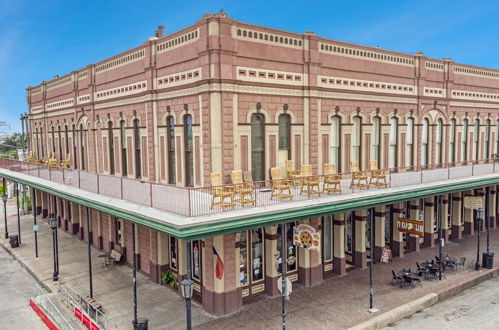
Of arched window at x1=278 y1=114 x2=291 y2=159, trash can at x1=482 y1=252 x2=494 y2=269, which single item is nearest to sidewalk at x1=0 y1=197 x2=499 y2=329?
trash can at x1=482 y1=252 x2=494 y2=269

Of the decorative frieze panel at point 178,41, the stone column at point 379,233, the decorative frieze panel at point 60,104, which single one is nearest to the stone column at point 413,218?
the stone column at point 379,233

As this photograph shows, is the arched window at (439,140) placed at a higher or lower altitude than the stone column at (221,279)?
higher

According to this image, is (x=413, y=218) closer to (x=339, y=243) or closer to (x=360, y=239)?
(x=360, y=239)

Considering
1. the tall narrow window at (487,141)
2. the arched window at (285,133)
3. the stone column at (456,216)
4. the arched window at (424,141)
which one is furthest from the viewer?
the tall narrow window at (487,141)

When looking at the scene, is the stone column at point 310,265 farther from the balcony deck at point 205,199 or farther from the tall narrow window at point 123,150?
the tall narrow window at point 123,150

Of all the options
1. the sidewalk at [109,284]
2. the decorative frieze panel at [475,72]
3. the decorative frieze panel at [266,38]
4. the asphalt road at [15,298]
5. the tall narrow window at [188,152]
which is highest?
the decorative frieze panel at [475,72]

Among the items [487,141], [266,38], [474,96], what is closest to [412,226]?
[266,38]

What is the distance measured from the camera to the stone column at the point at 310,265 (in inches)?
627

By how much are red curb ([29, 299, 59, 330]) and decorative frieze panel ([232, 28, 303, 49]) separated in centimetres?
1167

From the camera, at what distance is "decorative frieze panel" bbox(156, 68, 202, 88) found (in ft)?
47.7

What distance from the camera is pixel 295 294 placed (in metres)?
15.2

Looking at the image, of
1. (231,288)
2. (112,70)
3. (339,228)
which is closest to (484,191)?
(339,228)

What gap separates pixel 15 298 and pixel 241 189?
11.6 metres

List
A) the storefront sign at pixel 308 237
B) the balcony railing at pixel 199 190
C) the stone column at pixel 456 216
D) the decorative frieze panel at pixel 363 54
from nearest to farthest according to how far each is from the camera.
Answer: the balcony railing at pixel 199 190 → the storefront sign at pixel 308 237 → the decorative frieze panel at pixel 363 54 → the stone column at pixel 456 216
